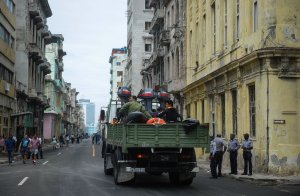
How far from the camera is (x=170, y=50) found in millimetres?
45312

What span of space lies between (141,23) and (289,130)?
62.6m

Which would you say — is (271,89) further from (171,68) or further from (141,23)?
(141,23)

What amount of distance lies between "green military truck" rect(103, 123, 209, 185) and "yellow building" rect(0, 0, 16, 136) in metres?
28.6

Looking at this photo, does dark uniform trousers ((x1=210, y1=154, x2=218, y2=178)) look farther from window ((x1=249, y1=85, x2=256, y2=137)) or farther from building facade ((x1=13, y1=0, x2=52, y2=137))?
building facade ((x1=13, y1=0, x2=52, y2=137))

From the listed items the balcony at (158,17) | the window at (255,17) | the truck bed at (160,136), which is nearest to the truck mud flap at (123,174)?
the truck bed at (160,136)

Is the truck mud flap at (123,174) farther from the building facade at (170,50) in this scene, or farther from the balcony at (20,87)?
the balcony at (20,87)

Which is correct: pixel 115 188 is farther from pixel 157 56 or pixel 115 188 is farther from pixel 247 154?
pixel 157 56

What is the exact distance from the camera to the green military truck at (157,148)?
46.4 ft

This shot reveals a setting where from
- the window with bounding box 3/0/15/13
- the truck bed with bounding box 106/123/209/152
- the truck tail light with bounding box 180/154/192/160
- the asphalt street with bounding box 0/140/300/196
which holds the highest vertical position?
the window with bounding box 3/0/15/13

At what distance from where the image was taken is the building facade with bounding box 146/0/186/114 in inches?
1567

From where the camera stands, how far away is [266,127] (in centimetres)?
2070

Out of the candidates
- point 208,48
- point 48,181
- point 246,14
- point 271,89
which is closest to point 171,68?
point 208,48

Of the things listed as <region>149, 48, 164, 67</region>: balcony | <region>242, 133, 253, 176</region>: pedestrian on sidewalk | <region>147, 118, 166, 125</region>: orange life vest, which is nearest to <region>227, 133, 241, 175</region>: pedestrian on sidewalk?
<region>242, 133, 253, 176</region>: pedestrian on sidewalk

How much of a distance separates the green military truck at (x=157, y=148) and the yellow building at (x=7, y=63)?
1125 inches
